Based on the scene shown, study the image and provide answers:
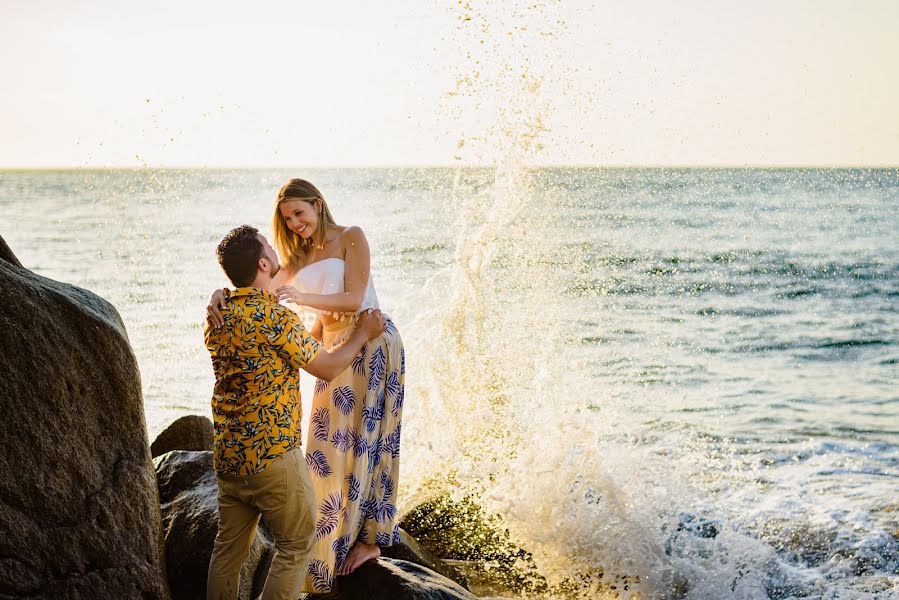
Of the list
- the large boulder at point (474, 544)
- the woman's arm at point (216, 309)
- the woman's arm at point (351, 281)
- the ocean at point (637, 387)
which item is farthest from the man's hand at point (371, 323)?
the ocean at point (637, 387)

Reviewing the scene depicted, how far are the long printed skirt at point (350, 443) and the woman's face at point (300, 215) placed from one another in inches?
19.8

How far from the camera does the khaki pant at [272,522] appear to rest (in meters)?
3.39

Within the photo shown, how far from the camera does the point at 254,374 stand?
3.31 meters

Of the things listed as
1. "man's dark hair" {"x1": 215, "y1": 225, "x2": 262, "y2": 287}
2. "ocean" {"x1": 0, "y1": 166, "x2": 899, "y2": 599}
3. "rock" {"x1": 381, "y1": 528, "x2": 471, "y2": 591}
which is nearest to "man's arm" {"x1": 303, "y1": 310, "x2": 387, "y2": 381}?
"man's dark hair" {"x1": 215, "y1": 225, "x2": 262, "y2": 287}

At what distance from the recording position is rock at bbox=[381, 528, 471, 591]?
523cm

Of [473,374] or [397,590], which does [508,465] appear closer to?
[473,374]

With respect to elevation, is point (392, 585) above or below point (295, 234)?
below

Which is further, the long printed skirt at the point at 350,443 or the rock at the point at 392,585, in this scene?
the long printed skirt at the point at 350,443

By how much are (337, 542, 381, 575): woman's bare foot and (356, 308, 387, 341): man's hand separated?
3.56 feet

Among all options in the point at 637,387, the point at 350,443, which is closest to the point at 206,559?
the point at 350,443

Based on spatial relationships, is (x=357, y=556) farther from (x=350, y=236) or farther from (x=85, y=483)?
(x=350, y=236)

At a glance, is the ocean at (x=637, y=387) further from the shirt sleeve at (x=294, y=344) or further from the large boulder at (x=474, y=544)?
the shirt sleeve at (x=294, y=344)

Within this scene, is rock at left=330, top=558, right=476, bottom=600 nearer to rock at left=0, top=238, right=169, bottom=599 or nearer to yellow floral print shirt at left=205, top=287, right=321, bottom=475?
rock at left=0, top=238, right=169, bottom=599

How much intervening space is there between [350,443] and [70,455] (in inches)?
50.2
